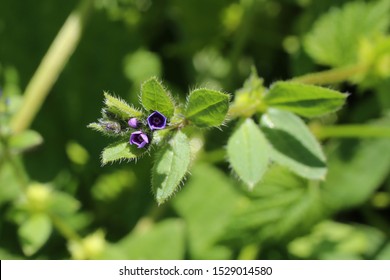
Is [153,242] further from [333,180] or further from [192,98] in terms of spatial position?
[192,98]

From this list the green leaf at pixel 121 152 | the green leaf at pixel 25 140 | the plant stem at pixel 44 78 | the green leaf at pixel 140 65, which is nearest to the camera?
the green leaf at pixel 121 152

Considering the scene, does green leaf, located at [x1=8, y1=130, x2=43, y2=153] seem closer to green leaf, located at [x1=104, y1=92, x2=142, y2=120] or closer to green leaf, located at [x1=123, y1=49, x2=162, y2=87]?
green leaf, located at [x1=104, y1=92, x2=142, y2=120]

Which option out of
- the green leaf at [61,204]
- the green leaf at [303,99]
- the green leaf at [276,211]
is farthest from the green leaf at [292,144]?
the green leaf at [61,204]

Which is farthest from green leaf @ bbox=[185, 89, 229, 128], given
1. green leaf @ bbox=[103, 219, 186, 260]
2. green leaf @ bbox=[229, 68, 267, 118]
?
green leaf @ bbox=[103, 219, 186, 260]

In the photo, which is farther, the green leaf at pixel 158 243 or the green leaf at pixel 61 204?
the green leaf at pixel 158 243

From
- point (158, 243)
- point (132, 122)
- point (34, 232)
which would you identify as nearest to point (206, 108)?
point (132, 122)

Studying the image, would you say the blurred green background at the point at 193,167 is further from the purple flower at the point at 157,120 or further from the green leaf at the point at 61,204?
the purple flower at the point at 157,120

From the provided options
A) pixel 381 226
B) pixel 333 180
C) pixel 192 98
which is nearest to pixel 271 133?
pixel 192 98

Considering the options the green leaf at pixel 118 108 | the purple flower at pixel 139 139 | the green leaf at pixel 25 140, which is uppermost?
the green leaf at pixel 118 108
